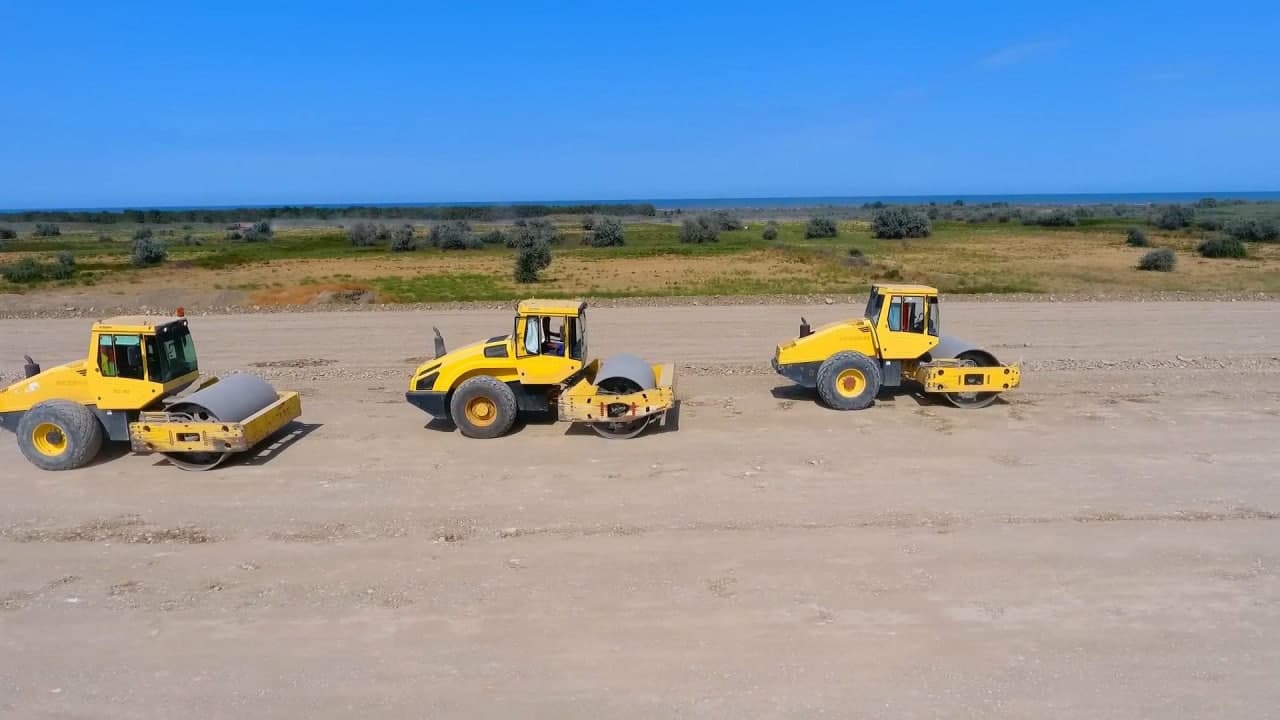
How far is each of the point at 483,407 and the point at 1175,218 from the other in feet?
255

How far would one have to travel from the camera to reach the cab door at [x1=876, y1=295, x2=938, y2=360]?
14.0 meters

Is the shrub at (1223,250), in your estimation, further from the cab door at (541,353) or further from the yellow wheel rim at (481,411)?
the yellow wheel rim at (481,411)

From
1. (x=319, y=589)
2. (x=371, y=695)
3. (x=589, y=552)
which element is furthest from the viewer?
(x=589, y=552)

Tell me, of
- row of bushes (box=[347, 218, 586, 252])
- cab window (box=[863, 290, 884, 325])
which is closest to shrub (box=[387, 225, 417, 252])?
row of bushes (box=[347, 218, 586, 252])

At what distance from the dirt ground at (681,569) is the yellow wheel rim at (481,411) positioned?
1.12 feet

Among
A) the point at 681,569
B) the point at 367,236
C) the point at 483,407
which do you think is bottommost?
the point at 681,569

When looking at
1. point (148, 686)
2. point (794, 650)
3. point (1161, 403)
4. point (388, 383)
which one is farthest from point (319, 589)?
A: point (1161, 403)

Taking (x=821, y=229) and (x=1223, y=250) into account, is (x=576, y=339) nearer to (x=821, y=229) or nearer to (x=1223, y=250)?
(x=1223, y=250)

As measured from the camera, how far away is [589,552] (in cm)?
870

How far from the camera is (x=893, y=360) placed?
1405 centimetres

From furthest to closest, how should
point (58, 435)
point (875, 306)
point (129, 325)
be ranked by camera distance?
point (875, 306)
point (58, 435)
point (129, 325)

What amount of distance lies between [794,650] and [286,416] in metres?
8.29

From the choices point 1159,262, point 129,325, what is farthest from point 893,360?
point 1159,262

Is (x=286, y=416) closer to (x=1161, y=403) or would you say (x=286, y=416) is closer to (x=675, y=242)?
(x=1161, y=403)
